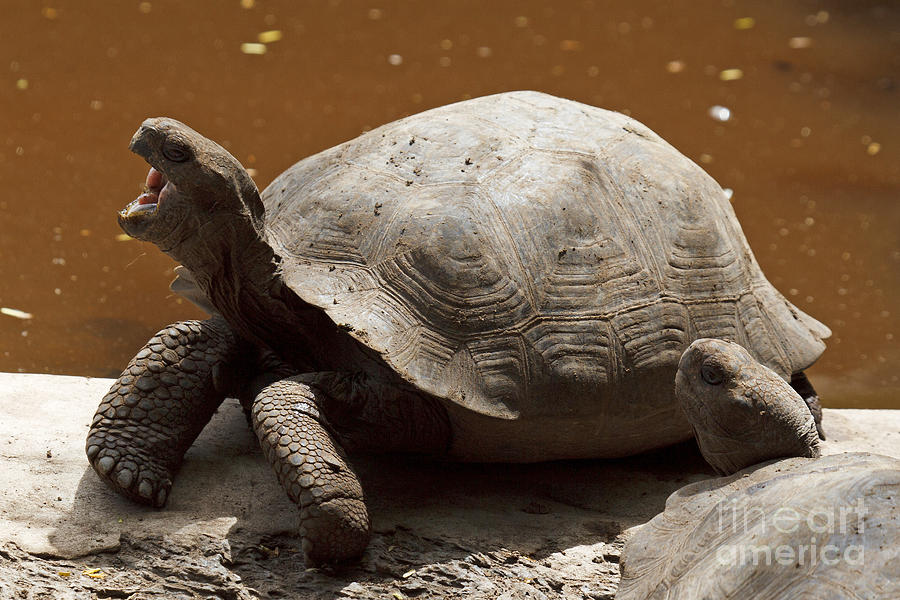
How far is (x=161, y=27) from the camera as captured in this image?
29.4 feet

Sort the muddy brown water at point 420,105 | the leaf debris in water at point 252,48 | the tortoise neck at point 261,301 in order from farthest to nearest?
1. the leaf debris in water at point 252,48
2. the muddy brown water at point 420,105
3. the tortoise neck at point 261,301

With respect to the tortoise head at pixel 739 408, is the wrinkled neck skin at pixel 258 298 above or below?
above

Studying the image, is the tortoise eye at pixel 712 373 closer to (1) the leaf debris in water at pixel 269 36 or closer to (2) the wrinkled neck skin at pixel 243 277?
(2) the wrinkled neck skin at pixel 243 277

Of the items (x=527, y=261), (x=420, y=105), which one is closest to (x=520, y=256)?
(x=527, y=261)

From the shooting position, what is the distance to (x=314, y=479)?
3078mm

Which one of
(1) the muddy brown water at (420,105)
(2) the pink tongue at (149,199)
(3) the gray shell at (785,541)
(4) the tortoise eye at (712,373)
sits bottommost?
(3) the gray shell at (785,541)

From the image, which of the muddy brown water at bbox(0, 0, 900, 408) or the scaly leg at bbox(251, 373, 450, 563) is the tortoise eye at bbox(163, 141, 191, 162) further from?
the muddy brown water at bbox(0, 0, 900, 408)

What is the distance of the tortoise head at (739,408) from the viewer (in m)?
2.91

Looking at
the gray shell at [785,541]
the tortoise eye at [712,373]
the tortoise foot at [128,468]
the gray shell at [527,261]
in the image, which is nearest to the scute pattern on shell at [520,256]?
the gray shell at [527,261]

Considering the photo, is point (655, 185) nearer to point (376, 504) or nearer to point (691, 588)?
point (376, 504)

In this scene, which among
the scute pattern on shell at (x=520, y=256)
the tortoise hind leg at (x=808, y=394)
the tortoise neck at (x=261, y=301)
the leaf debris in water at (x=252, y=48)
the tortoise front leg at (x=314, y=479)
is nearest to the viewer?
the tortoise front leg at (x=314, y=479)

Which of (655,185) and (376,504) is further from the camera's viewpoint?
(655,185)

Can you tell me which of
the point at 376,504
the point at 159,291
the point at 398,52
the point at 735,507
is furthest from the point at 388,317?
the point at 398,52

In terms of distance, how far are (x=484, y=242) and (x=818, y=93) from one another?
251 inches
